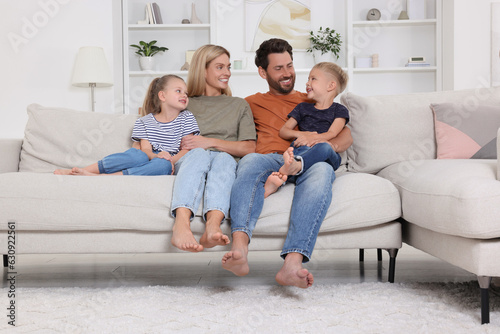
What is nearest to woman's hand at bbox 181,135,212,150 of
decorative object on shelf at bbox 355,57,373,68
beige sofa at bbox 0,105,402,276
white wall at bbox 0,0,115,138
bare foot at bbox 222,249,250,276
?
beige sofa at bbox 0,105,402,276

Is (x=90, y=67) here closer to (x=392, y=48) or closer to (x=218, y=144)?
(x=218, y=144)

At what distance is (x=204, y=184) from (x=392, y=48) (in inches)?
148

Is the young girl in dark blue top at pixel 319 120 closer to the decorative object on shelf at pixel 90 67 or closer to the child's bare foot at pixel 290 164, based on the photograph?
the child's bare foot at pixel 290 164

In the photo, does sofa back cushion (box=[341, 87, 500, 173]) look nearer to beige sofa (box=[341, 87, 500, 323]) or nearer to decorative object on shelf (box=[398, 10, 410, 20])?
beige sofa (box=[341, 87, 500, 323])

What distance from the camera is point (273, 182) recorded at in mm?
1710

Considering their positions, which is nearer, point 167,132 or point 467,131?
point 467,131

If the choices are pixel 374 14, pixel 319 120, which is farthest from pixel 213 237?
pixel 374 14

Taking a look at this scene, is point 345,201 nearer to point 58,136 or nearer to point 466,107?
point 466,107

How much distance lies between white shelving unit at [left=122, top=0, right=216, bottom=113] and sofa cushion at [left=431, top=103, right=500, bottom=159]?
311 cm

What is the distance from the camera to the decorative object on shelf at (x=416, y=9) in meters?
4.79

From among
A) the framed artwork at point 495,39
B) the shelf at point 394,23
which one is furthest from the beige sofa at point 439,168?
the shelf at point 394,23

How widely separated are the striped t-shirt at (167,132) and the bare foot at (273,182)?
0.62m

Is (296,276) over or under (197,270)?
over

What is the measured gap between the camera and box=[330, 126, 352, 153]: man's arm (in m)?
2.10
